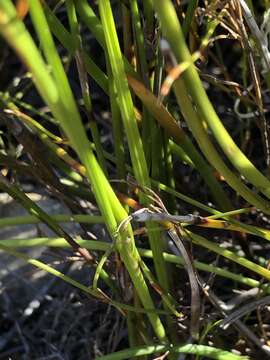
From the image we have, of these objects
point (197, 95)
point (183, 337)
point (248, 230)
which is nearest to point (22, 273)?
point (183, 337)

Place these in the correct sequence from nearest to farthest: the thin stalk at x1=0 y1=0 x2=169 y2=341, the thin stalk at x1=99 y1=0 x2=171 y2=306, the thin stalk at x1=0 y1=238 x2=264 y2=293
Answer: the thin stalk at x1=0 y1=0 x2=169 y2=341, the thin stalk at x1=99 y1=0 x2=171 y2=306, the thin stalk at x1=0 y1=238 x2=264 y2=293

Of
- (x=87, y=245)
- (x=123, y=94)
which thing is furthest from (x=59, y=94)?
(x=87, y=245)

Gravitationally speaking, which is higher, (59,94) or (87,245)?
(59,94)

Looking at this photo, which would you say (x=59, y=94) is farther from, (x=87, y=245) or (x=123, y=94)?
(x=87, y=245)

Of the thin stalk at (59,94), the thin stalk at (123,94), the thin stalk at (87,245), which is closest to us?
the thin stalk at (59,94)

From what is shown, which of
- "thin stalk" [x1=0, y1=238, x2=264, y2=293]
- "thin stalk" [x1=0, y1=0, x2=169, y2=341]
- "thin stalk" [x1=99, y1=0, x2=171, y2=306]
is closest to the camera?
"thin stalk" [x1=0, y1=0, x2=169, y2=341]

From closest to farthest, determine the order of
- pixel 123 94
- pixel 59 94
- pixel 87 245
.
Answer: pixel 59 94, pixel 123 94, pixel 87 245

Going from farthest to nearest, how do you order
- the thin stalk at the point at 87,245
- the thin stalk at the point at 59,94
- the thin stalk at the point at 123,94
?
the thin stalk at the point at 87,245, the thin stalk at the point at 123,94, the thin stalk at the point at 59,94

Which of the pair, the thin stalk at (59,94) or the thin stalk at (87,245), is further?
the thin stalk at (87,245)

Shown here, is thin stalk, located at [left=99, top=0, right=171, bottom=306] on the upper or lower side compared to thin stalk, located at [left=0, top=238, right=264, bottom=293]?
upper

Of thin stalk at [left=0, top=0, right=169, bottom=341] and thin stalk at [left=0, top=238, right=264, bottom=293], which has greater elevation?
thin stalk at [left=0, top=0, right=169, bottom=341]

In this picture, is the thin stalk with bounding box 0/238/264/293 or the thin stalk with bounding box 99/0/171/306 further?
the thin stalk with bounding box 0/238/264/293
